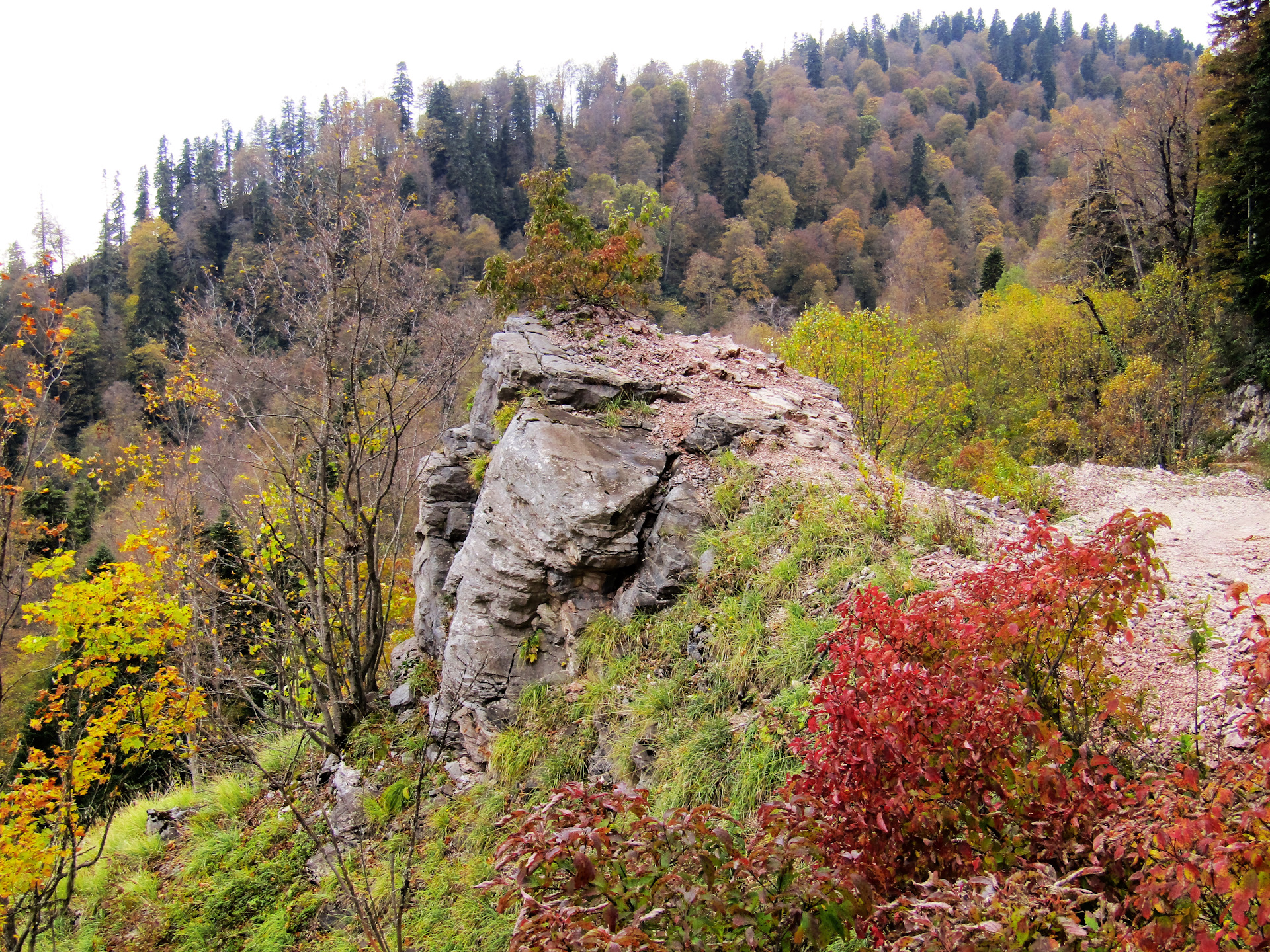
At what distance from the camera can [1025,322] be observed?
19969 mm

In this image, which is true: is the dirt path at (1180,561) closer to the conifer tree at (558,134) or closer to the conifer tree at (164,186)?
the conifer tree at (558,134)

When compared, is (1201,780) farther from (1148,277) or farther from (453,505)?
(1148,277)

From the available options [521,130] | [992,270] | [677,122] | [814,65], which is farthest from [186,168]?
[814,65]

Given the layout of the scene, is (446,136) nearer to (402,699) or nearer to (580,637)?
(402,699)

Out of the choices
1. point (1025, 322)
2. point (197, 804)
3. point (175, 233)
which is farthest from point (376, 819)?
point (175, 233)

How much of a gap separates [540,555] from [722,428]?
8.51 ft

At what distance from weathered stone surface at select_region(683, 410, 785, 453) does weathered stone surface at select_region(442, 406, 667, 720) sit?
2.12ft

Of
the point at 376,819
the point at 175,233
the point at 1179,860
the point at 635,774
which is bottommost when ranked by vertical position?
the point at 376,819

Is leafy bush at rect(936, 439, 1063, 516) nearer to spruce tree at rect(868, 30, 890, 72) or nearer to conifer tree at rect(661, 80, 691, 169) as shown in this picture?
conifer tree at rect(661, 80, 691, 169)

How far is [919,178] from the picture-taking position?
60875 mm

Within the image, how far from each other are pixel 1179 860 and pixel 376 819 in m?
6.78

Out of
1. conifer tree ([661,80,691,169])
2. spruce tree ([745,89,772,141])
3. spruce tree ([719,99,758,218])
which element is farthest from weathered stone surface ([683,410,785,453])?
spruce tree ([745,89,772,141])

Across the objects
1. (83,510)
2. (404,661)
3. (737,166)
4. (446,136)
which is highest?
(446,136)

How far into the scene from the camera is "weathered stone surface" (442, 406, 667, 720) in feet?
22.5
